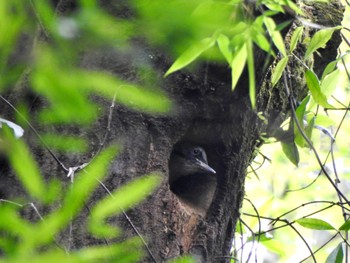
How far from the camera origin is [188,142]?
2.50 meters

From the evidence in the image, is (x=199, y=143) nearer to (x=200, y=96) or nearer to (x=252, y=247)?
(x=200, y=96)

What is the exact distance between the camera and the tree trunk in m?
1.95

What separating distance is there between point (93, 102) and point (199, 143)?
1.96 ft

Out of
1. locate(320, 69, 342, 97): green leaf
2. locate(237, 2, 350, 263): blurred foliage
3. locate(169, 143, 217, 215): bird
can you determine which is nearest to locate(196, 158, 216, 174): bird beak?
locate(169, 143, 217, 215): bird

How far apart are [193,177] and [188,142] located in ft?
0.94

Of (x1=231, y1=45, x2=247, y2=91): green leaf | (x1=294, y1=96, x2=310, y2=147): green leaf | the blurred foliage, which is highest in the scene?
(x1=231, y1=45, x2=247, y2=91): green leaf

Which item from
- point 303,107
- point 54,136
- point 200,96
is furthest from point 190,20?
point 303,107

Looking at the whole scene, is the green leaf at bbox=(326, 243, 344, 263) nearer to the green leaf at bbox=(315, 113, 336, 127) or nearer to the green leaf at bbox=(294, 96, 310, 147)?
the green leaf at bbox=(294, 96, 310, 147)

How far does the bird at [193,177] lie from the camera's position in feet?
8.00

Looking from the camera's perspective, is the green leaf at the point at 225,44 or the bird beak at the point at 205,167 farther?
the bird beak at the point at 205,167

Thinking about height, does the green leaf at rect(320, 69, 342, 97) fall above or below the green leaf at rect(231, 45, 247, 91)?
below

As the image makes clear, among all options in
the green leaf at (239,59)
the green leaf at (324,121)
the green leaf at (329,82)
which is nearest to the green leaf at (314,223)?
the green leaf at (329,82)

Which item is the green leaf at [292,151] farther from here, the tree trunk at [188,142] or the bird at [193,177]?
the bird at [193,177]

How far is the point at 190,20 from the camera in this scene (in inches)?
45.6
